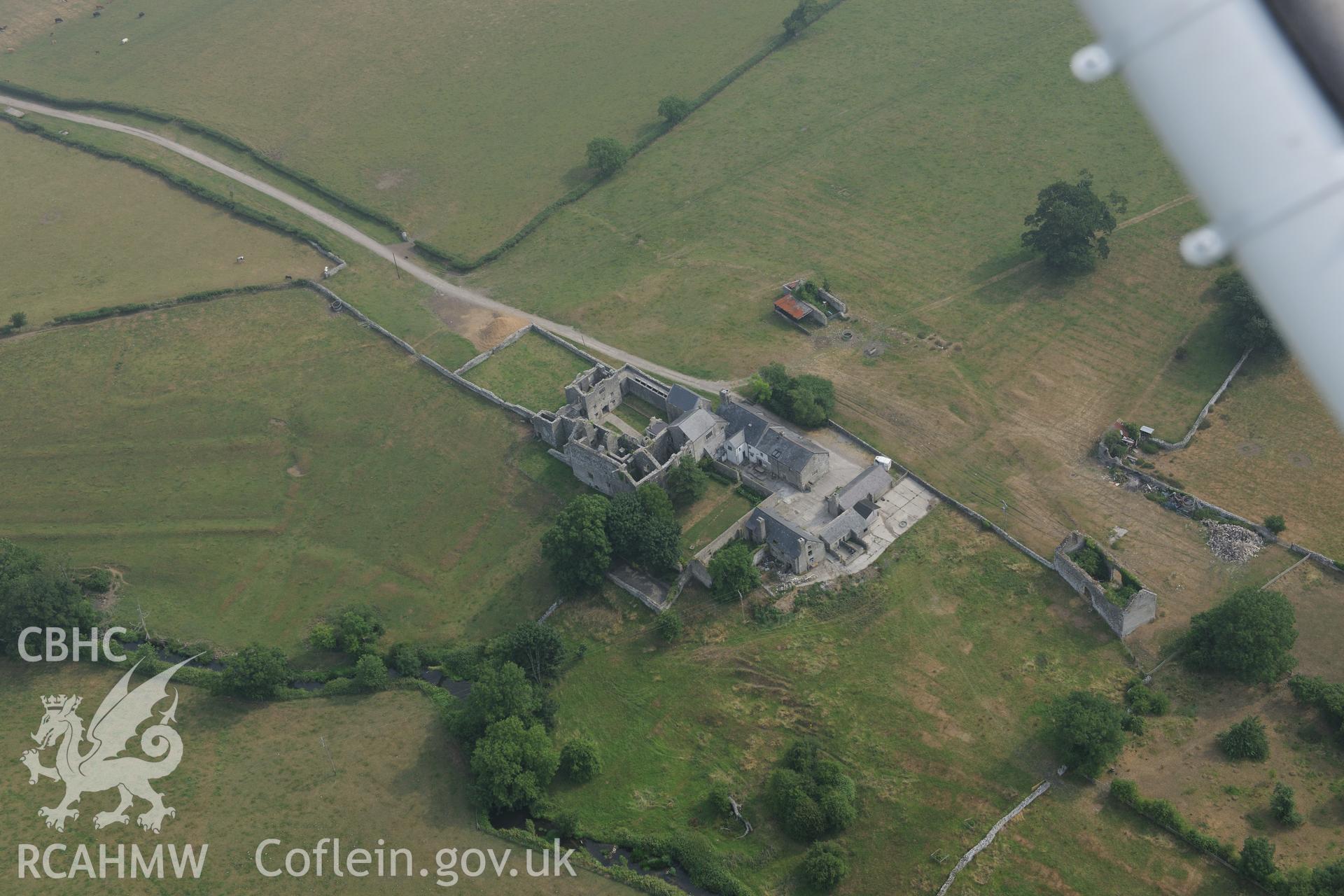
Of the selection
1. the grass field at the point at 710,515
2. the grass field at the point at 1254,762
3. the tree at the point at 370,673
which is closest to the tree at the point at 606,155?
the grass field at the point at 710,515

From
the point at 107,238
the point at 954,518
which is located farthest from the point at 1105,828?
the point at 107,238

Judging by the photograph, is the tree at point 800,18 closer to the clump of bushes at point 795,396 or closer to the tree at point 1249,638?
the clump of bushes at point 795,396

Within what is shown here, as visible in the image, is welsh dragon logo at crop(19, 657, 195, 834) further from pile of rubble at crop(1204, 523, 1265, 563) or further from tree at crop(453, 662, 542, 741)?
pile of rubble at crop(1204, 523, 1265, 563)

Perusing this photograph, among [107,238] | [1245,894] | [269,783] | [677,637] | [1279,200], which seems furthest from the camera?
[107,238]

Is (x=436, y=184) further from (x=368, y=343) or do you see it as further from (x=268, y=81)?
(x=268, y=81)

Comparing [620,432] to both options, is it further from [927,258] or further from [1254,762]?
[1254,762]
